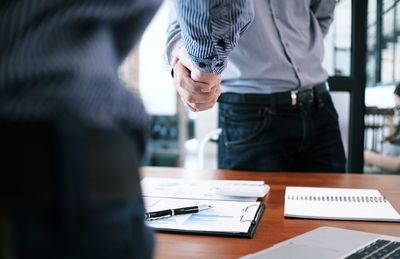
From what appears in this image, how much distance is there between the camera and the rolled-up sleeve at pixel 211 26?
63 cm

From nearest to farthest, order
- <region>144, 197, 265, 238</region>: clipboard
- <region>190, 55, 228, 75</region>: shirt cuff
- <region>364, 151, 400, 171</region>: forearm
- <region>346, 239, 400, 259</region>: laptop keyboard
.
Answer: <region>346, 239, 400, 259</region>: laptop keyboard
<region>144, 197, 265, 238</region>: clipboard
<region>190, 55, 228, 75</region>: shirt cuff
<region>364, 151, 400, 171</region>: forearm

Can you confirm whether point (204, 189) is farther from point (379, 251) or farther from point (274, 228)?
point (379, 251)

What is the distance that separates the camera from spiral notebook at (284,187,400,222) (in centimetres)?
83

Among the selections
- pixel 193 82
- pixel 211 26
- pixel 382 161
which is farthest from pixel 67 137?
pixel 382 161

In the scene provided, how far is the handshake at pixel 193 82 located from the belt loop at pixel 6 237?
2.29 ft

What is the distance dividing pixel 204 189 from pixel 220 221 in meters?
0.27

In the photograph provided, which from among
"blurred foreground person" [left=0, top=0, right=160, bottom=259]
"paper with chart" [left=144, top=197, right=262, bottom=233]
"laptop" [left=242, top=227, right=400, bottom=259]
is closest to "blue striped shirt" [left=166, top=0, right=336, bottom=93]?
"paper with chart" [left=144, top=197, right=262, bottom=233]

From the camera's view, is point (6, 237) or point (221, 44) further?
point (221, 44)

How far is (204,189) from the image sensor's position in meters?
1.06

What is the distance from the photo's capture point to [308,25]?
1.37m

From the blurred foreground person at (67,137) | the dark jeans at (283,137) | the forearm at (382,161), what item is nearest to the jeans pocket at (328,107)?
the dark jeans at (283,137)

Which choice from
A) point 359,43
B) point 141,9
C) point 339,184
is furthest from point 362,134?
point 141,9

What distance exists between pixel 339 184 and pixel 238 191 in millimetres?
309

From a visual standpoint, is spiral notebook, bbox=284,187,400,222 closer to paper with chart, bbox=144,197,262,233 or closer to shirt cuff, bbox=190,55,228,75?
paper with chart, bbox=144,197,262,233
